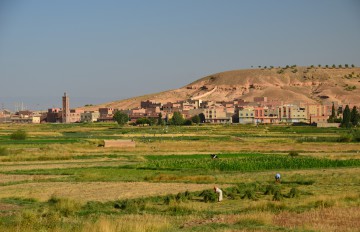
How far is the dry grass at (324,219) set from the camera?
14469 millimetres

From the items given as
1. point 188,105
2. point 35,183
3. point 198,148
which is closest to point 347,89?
point 188,105

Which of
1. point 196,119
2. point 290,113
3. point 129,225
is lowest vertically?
point 129,225

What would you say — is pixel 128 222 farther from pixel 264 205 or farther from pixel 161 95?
pixel 161 95

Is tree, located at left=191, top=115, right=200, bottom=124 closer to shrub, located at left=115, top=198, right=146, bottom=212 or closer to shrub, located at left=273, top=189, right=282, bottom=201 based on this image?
shrub, located at left=273, top=189, right=282, bottom=201

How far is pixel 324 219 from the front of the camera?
51.5 feet

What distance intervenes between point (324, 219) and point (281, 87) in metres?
162

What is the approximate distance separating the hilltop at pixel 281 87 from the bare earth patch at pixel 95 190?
129 metres

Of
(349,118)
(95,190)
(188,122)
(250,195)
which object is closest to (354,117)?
(349,118)

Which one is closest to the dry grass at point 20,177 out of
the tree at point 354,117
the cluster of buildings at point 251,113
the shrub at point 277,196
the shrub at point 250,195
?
the shrub at point 250,195

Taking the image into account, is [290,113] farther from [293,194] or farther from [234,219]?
[234,219]

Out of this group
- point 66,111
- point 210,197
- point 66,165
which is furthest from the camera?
point 66,111

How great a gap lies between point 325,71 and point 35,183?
170m

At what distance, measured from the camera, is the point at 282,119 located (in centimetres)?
11606

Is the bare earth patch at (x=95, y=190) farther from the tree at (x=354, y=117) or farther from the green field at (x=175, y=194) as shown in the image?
the tree at (x=354, y=117)
